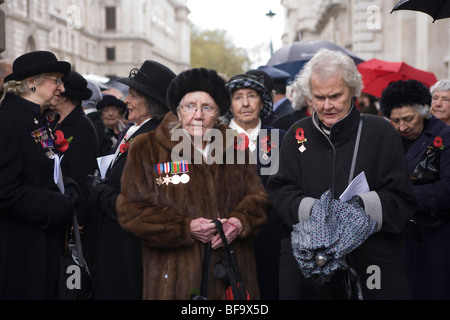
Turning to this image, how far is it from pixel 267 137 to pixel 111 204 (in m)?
1.51

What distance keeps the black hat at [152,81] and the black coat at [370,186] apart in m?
1.57

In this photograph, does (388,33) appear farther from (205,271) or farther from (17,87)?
(205,271)

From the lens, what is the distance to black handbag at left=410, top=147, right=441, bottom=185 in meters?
4.75

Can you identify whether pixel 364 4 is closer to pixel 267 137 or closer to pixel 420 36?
pixel 420 36

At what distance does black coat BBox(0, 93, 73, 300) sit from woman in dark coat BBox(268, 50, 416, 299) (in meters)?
1.48

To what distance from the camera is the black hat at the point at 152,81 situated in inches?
194

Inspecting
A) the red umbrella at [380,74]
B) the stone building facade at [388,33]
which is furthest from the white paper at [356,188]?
the stone building facade at [388,33]

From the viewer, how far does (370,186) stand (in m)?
3.64

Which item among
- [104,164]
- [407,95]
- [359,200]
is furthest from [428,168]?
[104,164]

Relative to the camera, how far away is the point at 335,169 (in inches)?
145

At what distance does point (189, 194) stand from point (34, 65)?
1.42 metres

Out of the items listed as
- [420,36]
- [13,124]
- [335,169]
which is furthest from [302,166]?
[420,36]

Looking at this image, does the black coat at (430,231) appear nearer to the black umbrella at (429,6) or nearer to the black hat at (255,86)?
the black umbrella at (429,6)

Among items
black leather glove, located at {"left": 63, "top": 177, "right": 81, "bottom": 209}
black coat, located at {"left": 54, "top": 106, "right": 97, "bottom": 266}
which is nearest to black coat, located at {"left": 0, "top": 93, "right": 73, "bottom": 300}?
black leather glove, located at {"left": 63, "top": 177, "right": 81, "bottom": 209}
